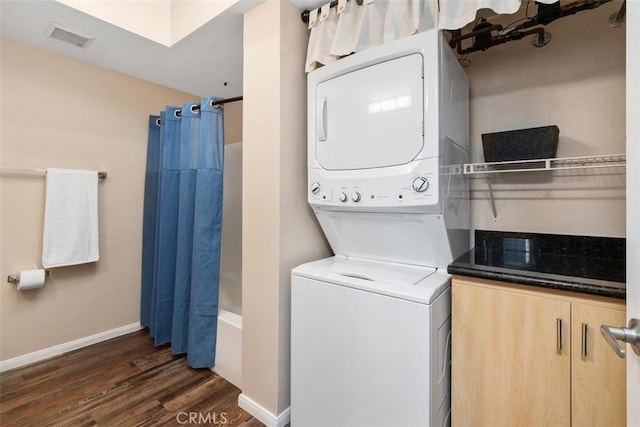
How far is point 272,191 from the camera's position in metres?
1.58

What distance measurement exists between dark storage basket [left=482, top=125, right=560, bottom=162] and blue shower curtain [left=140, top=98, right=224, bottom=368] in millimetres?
1695

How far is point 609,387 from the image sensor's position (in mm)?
930

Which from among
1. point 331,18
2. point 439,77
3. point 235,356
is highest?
point 331,18

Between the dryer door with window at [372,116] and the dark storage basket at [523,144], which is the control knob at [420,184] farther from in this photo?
the dark storage basket at [523,144]

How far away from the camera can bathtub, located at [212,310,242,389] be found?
192cm

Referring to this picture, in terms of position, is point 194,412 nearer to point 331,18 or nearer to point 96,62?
point 331,18

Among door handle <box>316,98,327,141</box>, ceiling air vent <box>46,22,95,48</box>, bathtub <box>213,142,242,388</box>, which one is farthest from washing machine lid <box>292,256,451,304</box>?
ceiling air vent <box>46,22,95,48</box>

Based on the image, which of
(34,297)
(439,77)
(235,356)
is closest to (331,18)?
→ (439,77)

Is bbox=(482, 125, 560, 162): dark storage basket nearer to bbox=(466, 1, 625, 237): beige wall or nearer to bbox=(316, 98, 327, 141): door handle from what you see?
bbox=(466, 1, 625, 237): beige wall

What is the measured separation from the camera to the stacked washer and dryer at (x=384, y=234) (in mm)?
1167

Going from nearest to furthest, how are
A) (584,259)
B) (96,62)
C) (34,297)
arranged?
(584,259) < (34,297) < (96,62)

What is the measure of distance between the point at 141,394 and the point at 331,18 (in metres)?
2.49

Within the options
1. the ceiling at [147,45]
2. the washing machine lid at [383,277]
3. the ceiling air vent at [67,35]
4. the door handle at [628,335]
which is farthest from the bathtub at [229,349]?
the ceiling air vent at [67,35]

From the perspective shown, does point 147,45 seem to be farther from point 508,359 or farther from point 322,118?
point 508,359
